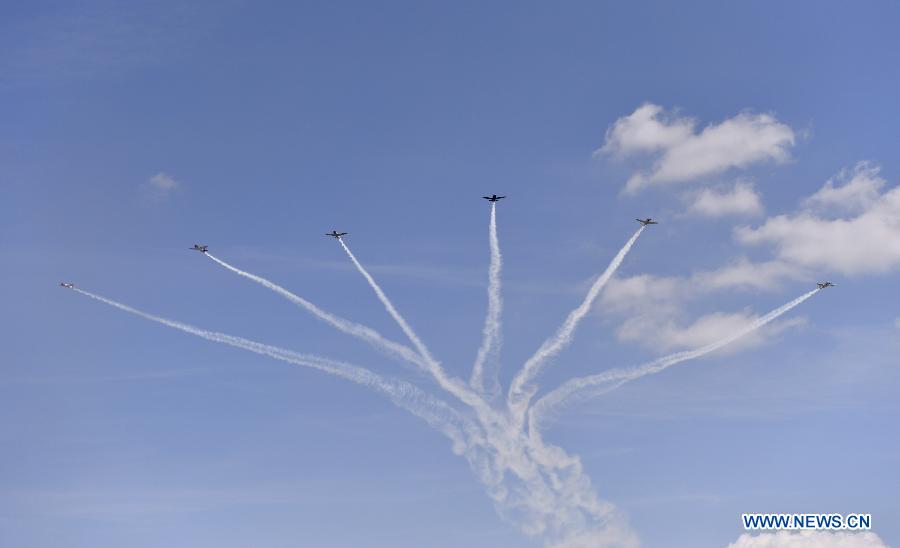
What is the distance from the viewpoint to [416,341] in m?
196

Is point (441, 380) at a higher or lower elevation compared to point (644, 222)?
lower

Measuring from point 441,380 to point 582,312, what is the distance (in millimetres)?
33308

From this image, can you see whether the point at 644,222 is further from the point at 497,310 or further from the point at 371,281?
the point at 371,281

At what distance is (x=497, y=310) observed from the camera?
636ft

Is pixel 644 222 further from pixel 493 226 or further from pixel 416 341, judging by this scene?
pixel 416 341

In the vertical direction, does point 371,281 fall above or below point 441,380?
above

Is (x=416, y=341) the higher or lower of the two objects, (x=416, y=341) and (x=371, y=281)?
the lower

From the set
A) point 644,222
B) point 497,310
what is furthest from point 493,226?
point 644,222

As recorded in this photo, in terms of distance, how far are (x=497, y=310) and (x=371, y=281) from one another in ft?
90.9

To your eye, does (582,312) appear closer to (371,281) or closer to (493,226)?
(493,226)

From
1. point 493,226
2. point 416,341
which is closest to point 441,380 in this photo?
point 416,341

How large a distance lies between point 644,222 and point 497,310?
1477 inches

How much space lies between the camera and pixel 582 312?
640 feet

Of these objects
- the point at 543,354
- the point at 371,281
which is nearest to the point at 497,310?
the point at 543,354
